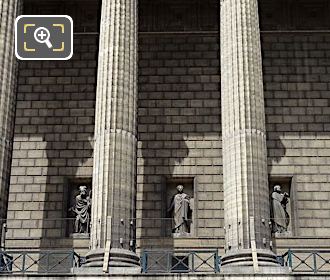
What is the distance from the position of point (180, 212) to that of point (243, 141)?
21.3 ft

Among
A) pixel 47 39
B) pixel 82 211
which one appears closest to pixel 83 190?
pixel 82 211

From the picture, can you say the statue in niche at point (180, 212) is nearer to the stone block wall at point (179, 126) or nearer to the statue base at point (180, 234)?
the statue base at point (180, 234)

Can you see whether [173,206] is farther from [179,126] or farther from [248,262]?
[248,262]

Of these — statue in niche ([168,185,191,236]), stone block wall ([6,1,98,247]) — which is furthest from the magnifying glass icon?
stone block wall ([6,1,98,247])

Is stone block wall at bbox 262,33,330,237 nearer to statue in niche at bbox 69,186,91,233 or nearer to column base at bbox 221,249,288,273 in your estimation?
column base at bbox 221,249,288,273

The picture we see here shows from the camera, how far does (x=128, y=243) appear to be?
76.6ft

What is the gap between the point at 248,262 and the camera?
22.5 metres

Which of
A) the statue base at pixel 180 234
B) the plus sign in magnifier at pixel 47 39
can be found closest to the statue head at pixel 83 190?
the statue base at pixel 180 234

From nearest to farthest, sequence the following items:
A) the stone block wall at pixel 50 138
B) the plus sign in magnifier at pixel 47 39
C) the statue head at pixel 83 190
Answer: the plus sign in magnifier at pixel 47 39, the stone block wall at pixel 50 138, the statue head at pixel 83 190

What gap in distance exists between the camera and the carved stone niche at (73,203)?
97.1 feet

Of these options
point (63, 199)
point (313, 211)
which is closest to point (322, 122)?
point (313, 211)

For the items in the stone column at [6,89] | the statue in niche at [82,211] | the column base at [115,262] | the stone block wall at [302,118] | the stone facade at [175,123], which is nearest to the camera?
the column base at [115,262]

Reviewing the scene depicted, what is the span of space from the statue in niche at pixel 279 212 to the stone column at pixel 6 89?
11670 millimetres

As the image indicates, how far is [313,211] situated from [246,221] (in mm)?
7555
